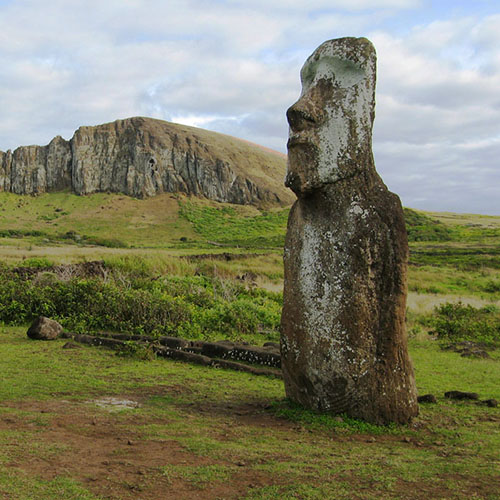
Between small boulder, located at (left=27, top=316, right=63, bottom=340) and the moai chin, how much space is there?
688 centimetres

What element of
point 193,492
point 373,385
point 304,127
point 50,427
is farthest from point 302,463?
point 304,127

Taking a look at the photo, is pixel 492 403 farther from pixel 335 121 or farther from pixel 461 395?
pixel 335 121

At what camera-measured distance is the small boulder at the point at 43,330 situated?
11.8m

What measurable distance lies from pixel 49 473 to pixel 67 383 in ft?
12.7

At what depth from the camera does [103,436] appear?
556cm

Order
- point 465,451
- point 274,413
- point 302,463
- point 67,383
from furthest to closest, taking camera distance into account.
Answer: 1. point 67,383
2. point 274,413
3. point 465,451
4. point 302,463

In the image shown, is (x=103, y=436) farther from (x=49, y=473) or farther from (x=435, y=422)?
(x=435, y=422)

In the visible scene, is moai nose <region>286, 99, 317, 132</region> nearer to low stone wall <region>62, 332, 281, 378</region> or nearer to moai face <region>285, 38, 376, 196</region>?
moai face <region>285, 38, 376, 196</region>

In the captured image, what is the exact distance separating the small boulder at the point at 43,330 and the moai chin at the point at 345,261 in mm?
6883

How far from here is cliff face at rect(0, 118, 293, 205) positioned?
348ft

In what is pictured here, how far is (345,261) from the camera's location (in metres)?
6.39

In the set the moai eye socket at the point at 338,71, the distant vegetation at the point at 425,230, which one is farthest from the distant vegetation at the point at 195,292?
the moai eye socket at the point at 338,71

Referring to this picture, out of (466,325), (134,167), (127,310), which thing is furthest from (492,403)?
(134,167)

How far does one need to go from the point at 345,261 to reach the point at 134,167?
338 ft
